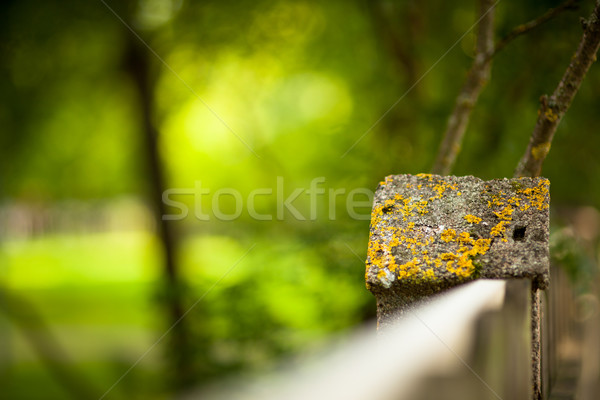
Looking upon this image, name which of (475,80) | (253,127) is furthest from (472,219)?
(253,127)

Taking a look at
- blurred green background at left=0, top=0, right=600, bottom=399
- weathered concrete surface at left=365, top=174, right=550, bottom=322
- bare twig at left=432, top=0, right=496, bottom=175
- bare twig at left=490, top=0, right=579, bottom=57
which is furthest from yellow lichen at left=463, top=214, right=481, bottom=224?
blurred green background at left=0, top=0, right=600, bottom=399

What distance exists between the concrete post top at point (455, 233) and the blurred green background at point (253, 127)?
178cm

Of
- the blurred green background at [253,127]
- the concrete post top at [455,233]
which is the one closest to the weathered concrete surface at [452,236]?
the concrete post top at [455,233]

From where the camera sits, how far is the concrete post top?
1.39m

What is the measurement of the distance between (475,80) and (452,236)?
1451mm

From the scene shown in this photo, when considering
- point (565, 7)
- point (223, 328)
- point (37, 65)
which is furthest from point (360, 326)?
point (37, 65)

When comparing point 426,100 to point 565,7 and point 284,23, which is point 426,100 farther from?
point 284,23

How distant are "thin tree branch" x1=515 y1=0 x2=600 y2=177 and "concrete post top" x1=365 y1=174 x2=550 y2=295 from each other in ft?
1.75

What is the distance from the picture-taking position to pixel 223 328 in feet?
17.6

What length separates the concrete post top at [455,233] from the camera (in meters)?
1.39

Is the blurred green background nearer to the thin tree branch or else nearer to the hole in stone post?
the thin tree branch

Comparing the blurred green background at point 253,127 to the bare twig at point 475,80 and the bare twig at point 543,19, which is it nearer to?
the bare twig at point 475,80

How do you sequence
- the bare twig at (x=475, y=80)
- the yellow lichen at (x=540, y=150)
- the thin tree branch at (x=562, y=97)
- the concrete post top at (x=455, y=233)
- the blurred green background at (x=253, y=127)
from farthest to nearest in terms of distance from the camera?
the blurred green background at (x=253, y=127) < the bare twig at (x=475, y=80) < the yellow lichen at (x=540, y=150) < the thin tree branch at (x=562, y=97) < the concrete post top at (x=455, y=233)

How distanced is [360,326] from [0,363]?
7.94 m
